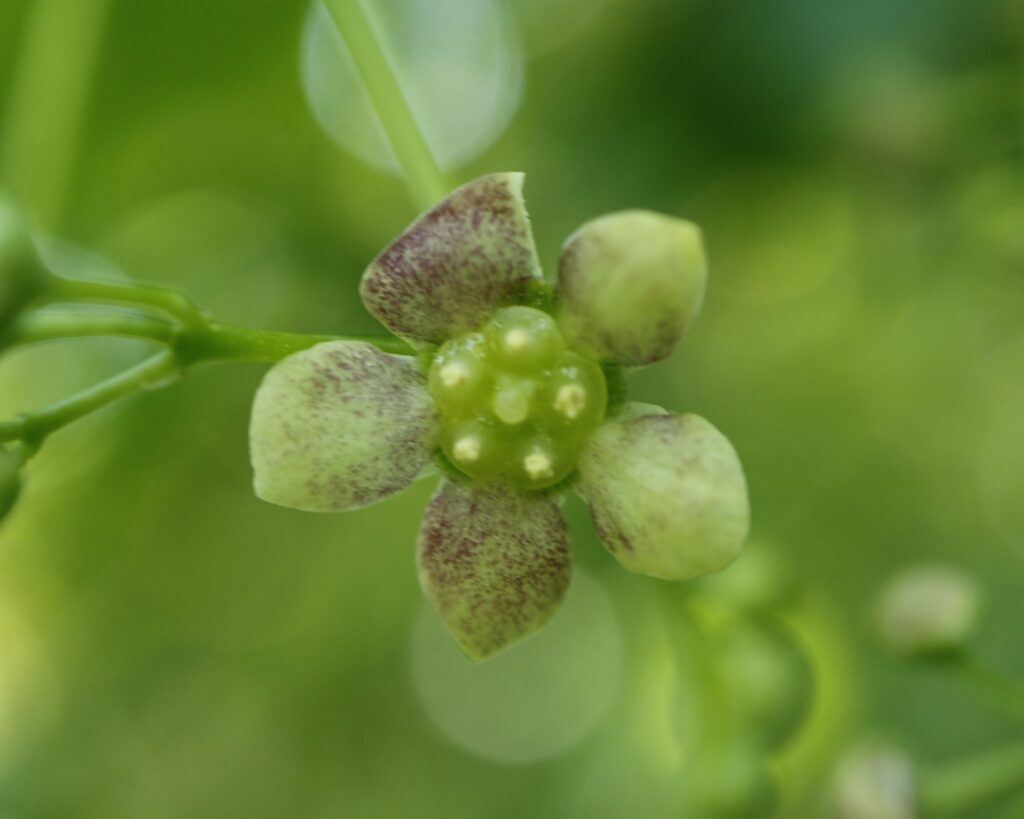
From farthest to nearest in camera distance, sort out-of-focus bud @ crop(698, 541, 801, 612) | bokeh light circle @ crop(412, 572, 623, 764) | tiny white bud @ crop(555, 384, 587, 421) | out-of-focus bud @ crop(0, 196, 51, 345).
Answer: bokeh light circle @ crop(412, 572, 623, 764), out-of-focus bud @ crop(698, 541, 801, 612), tiny white bud @ crop(555, 384, 587, 421), out-of-focus bud @ crop(0, 196, 51, 345)

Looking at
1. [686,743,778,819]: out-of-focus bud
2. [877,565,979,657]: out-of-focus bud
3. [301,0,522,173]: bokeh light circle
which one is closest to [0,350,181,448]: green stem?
[686,743,778,819]: out-of-focus bud

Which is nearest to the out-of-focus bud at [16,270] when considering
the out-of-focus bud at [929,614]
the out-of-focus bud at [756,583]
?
the out-of-focus bud at [756,583]

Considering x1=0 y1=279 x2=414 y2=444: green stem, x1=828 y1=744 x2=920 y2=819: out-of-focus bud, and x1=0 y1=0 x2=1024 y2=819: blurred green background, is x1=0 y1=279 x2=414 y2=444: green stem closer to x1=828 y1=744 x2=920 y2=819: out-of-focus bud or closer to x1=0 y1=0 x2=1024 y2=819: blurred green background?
x1=828 y1=744 x2=920 y2=819: out-of-focus bud

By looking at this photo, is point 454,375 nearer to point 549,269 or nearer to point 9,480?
point 9,480

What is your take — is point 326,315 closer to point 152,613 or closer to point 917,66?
point 152,613

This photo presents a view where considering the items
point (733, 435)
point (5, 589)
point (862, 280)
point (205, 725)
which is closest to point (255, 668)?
point (205, 725)

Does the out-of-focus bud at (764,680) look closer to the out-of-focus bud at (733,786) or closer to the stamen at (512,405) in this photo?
the out-of-focus bud at (733,786)
